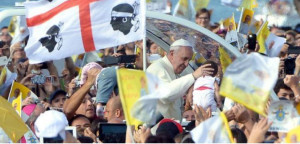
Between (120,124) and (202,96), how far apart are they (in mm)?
1587

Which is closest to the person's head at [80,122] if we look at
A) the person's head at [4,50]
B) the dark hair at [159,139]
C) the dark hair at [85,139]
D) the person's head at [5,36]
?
the dark hair at [85,139]

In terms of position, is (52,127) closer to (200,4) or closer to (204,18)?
(204,18)

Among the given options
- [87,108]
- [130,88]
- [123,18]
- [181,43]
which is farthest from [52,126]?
[87,108]

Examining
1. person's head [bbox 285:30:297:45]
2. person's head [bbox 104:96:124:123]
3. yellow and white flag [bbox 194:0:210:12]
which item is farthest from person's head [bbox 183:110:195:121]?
yellow and white flag [bbox 194:0:210:12]

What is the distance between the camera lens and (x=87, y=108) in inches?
553

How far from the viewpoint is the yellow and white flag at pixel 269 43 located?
15.7m

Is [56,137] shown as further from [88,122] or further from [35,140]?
[88,122]

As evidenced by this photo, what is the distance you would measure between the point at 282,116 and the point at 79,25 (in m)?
2.99

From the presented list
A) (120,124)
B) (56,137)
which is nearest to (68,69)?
(120,124)

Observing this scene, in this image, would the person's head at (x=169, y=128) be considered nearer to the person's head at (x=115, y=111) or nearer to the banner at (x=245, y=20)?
the person's head at (x=115, y=111)

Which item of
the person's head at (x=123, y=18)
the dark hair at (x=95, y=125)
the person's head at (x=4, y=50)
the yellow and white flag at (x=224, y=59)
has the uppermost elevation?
the person's head at (x=123, y=18)

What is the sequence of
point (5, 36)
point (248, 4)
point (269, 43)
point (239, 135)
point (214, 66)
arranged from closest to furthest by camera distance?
point (239, 135) < point (214, 66) < point (269, 43) < point (248, 4) < point (5, 36)

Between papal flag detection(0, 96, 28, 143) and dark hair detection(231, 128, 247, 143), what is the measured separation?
75.2 inches

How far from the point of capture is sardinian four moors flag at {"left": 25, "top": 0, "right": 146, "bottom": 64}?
12.7m
